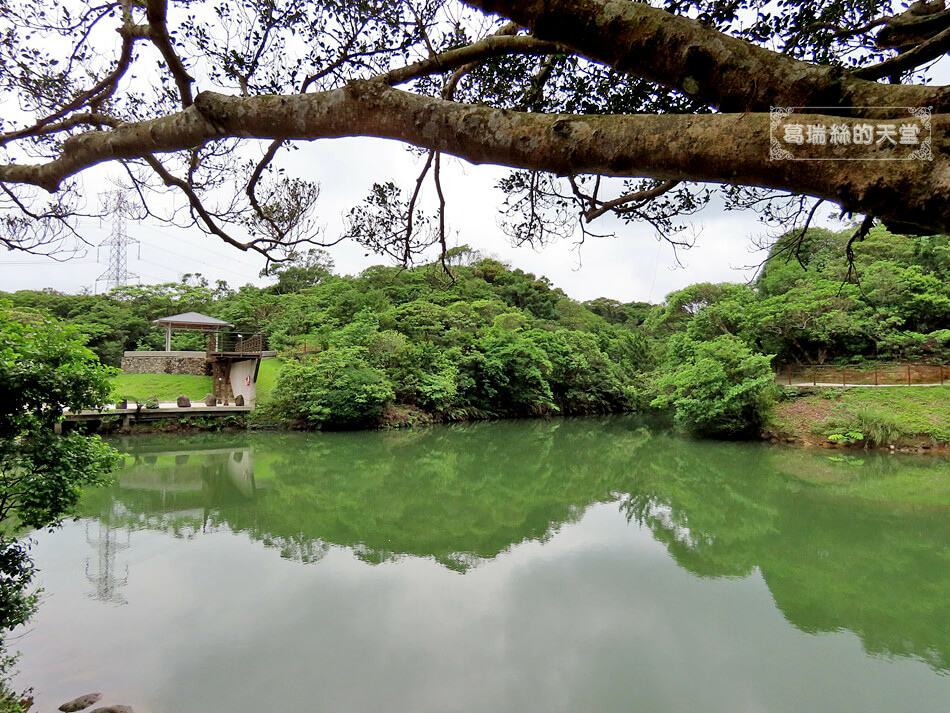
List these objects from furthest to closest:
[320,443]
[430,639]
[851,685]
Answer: [320,443]
[430,639]
[851,685]

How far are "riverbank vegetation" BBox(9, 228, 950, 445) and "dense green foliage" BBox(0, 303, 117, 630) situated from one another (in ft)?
23.5

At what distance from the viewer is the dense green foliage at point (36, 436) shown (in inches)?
92.9

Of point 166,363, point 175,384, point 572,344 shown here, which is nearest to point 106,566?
point 175,384

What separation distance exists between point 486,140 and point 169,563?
4.78m

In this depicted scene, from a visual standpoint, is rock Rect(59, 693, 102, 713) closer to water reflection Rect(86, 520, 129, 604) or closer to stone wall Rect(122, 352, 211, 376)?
water reflection Rect(86, 520, 129, 604)

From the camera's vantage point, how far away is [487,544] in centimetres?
518

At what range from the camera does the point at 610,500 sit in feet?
23.4

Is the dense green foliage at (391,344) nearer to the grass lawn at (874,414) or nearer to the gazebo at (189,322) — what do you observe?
the gazebo at (189,322)

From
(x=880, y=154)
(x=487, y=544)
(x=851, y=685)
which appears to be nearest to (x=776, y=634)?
(x=851, y=685)

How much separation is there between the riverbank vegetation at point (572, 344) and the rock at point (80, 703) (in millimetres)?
7473

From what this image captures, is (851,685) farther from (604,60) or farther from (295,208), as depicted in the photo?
(295,208)

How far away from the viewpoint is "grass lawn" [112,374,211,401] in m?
14.7

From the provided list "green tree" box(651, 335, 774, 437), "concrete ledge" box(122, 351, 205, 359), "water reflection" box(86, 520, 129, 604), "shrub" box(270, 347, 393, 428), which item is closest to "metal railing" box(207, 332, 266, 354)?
"concrete ledge" box(122, 351, 205, 359)

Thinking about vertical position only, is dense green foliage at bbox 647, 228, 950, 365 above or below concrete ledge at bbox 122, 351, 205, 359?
above
